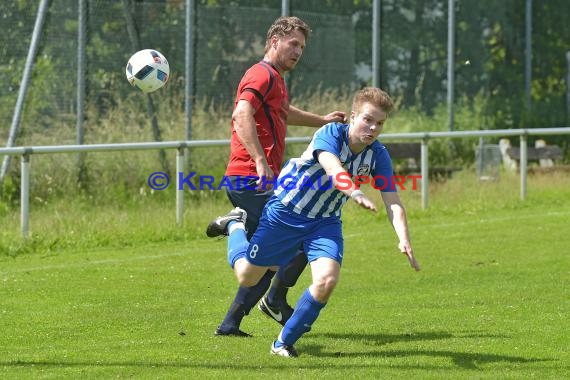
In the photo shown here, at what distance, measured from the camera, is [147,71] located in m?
10.2

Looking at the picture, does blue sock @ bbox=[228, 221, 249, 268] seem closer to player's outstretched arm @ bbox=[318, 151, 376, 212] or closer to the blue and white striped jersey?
the blue and white striped jersey

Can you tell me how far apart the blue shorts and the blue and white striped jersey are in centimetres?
5

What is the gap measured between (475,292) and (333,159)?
12.0 ft

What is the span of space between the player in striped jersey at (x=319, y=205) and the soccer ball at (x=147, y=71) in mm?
2406

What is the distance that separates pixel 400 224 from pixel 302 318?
83 cm

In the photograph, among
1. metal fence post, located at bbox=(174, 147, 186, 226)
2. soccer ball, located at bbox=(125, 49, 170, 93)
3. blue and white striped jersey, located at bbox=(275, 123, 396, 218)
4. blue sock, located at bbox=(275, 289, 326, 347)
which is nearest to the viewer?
blue sock, located at bbox=(275, 289, 326, 347)

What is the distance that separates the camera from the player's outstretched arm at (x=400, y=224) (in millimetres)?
7441

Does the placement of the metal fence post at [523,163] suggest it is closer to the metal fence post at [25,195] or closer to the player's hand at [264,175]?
the metal fence post at [25,195]

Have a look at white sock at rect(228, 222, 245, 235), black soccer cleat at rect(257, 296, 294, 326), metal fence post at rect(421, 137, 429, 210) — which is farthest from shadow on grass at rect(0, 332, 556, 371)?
metal fence post at rect(421, 137, 429, 210)

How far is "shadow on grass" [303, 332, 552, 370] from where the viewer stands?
310 inches

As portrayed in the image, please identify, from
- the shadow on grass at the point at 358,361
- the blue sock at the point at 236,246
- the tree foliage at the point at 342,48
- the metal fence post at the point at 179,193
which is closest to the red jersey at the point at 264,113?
the blue sock at the point at 236,246

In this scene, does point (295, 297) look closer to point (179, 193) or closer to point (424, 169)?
point (179, 193)

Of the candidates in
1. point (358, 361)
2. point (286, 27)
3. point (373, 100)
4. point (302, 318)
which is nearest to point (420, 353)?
point (358, 361)

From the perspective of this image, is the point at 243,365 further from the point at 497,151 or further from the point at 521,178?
the point at 497,151
